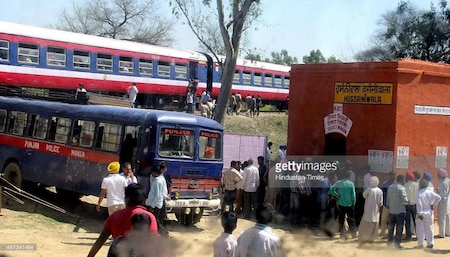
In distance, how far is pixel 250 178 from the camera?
1387 cm

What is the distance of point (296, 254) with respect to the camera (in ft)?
35.5

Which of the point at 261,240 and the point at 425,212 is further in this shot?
the point at 425,212

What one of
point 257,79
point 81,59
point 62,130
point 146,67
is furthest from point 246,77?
point 62,130

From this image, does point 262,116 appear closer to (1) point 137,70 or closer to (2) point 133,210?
(1) point 137,70

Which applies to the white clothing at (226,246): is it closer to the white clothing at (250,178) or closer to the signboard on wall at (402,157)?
the white clothing at (250,178)

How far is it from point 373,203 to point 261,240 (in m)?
6.26

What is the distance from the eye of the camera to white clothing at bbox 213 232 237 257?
5.95 metres

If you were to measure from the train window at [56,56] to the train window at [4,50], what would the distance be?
154 centimetres

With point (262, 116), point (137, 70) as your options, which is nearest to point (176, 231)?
point (137, 70)

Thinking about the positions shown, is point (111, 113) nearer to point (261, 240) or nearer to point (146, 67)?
point (261, 240)

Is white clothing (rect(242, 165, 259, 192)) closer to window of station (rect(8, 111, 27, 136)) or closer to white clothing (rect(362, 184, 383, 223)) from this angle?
white clothing (rect(362, 184, 383, 223))

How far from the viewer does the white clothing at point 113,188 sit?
10203mm

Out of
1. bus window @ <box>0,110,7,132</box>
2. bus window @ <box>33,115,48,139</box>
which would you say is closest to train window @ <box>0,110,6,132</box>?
bus window @ <box>0,110,7,132</box>

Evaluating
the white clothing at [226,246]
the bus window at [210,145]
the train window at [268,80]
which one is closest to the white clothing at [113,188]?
the bus window at [210,145]
